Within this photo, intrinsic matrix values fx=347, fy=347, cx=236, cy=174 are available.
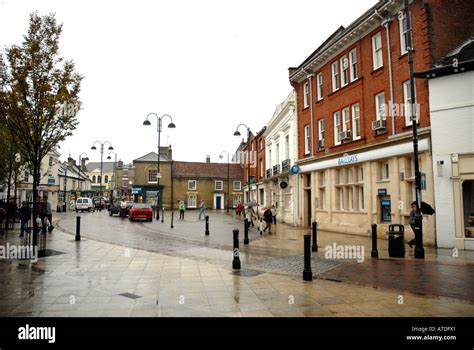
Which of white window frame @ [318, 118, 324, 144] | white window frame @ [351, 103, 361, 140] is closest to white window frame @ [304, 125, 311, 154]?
white window frame @ [318, 118, 324, 144]

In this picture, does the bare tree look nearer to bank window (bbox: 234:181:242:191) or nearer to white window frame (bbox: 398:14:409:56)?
white window frame (bbox: 398:14:409:56)

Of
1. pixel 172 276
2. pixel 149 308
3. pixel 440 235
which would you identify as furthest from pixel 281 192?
pixel 149 308

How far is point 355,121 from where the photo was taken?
63.3 ft

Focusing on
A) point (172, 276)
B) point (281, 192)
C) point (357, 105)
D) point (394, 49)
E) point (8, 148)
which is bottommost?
point (172, 276)

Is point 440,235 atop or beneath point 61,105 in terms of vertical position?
beneath

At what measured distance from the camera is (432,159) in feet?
45.4

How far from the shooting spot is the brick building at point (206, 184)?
5803 cm

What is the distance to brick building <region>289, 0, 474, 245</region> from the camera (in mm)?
14711

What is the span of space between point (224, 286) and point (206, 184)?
52.4 meters

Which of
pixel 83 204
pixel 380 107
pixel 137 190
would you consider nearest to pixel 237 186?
pixel 137 190

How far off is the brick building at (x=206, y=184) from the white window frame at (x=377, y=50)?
40.8m
